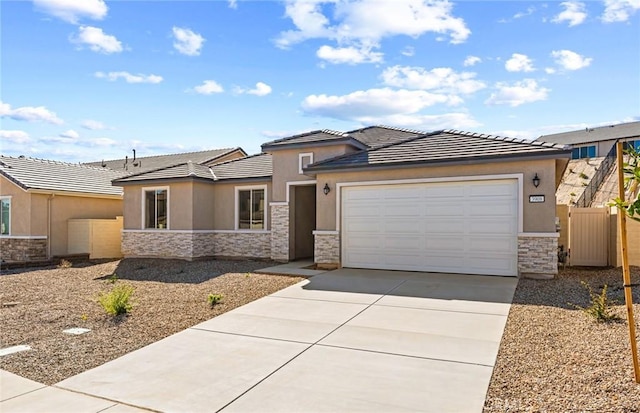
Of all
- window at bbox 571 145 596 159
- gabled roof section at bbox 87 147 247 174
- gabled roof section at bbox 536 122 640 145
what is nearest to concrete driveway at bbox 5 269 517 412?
gabled roof section at bbox 87 147 247 174

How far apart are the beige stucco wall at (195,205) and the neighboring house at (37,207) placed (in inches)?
121

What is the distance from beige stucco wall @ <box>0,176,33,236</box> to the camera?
17344mm

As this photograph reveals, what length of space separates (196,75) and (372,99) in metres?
8.52

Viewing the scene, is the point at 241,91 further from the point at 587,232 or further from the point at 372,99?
the point at 587,232

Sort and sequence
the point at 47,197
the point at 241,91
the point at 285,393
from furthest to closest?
1. the point at 47,197
2. the point at 241,91
3. the point at 285,393

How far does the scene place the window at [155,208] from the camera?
16922 mm

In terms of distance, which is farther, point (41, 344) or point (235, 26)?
point (235, 26)

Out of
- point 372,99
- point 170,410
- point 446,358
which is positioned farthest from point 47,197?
point 446,358

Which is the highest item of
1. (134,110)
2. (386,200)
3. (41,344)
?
(134,110)

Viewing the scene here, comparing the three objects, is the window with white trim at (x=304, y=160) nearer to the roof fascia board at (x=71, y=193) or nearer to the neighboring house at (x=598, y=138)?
the roof fascia board at (x=71, y=193)

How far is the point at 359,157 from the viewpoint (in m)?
13.1

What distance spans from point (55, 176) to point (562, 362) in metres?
21.0

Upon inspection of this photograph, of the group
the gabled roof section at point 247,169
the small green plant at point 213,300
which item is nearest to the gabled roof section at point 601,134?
the gabled roof section at point 247,169

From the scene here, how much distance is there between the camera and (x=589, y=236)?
1270 cm
